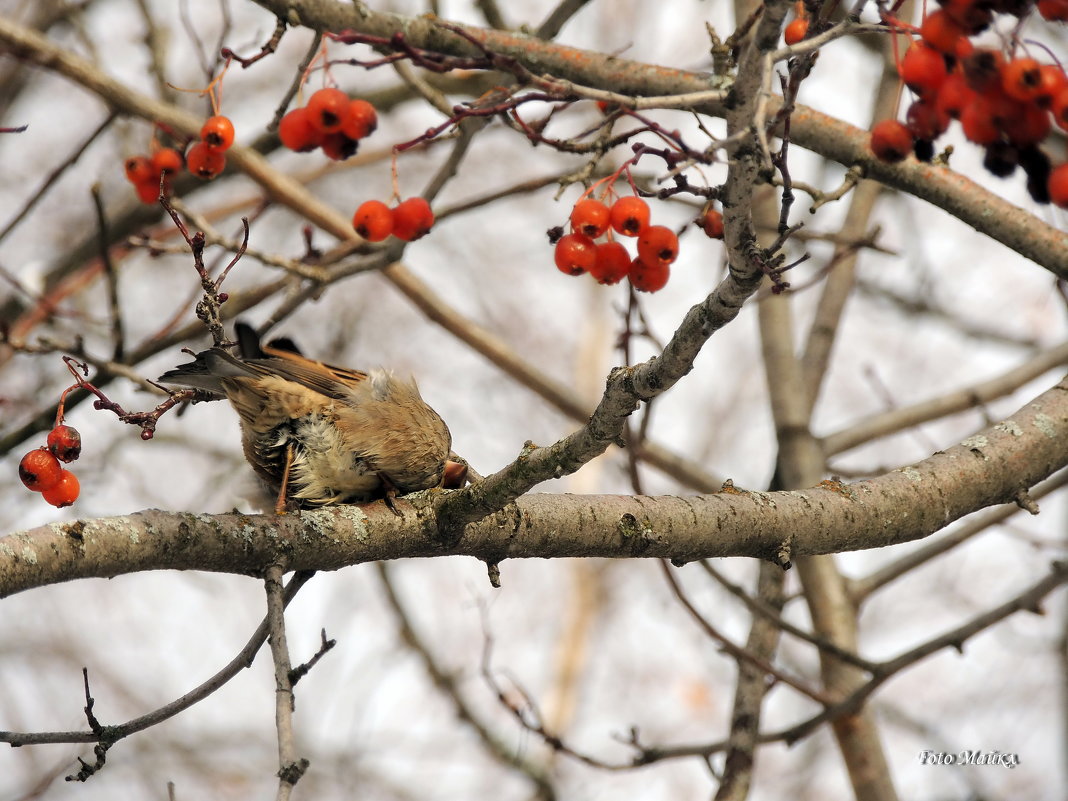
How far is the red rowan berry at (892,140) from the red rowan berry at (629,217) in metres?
0.77

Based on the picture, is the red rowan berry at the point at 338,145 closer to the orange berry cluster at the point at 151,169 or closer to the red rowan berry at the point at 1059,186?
the orange berry cluster at the point at 151,169

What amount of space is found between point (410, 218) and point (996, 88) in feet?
5.68

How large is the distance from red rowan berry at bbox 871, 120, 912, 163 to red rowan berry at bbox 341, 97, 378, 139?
1349 mm

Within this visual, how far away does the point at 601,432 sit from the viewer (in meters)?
2.26

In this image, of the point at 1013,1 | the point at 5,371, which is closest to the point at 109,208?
the point at 5,371

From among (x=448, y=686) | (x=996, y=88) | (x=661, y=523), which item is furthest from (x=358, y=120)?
(x=448, y=686)

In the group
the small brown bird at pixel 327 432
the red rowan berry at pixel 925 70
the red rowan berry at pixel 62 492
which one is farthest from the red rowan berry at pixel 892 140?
the red rowan berry at pixel 62 492

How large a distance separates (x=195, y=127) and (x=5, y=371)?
11.1 feet

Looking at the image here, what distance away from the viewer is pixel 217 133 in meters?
2.89

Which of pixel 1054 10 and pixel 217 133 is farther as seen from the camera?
pixel 217 133

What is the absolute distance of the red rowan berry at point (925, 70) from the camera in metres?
1.81

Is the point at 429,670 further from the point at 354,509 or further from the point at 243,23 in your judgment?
the point at 243,23

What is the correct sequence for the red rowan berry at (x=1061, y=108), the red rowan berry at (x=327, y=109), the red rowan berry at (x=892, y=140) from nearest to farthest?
the red rowan berry at (x=1061, y=108)
the red rowan berry at (x=892, y=140)
the red rowan berry at (x=327, y=109)

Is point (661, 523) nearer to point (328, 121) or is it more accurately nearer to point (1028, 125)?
point (1028, 125)
